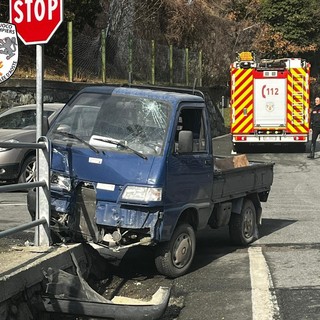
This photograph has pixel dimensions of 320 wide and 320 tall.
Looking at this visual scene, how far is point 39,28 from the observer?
6121 mm

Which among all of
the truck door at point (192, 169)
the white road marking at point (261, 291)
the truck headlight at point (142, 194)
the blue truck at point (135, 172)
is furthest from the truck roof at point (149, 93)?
the white road marking at point (261, 291)

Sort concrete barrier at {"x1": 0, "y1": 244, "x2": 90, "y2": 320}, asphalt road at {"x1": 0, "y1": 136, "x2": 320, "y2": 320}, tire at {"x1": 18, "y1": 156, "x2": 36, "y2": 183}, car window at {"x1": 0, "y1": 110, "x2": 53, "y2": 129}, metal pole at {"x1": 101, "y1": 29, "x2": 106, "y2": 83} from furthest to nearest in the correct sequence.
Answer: metal pole at {"x1": 101, "y1": 29, "x2": 106, "y2": 83}
car window at {"x1": 0, "y1": 110, "x2": 53, "y2": 129}
tire at {"x1": 18, "y1": 156, "x2": 36, "y2": 183}
asphalt road at {"x1": 0, "y1": 136, "x2": 320, "y2": 320}
concrete barrier at {"x1": 0, "y1": 244, "x2": 90, "y2": 320}

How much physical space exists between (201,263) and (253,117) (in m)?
13.7

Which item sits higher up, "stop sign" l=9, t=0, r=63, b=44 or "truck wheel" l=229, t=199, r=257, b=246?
"stop sign" l=9, t=0, r=63, b=44

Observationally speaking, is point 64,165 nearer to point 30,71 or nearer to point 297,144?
point 30,71

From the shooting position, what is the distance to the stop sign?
6.04 m

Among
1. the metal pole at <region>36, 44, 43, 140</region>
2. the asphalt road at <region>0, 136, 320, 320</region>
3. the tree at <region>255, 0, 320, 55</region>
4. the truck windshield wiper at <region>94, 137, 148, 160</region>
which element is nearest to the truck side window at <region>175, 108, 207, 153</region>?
the truck windshield wiper at <region>94, 137, 148, 160</region>

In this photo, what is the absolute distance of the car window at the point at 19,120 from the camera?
12.4m

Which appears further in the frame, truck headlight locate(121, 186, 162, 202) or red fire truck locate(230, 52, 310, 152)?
red fire truck locate(230, 52, 310, 152)

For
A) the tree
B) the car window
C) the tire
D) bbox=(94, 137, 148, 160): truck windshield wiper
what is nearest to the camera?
bbox=(94, 137, 148, 160): truck windshield wiper

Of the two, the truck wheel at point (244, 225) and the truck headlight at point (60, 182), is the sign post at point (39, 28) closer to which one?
the truck headlight at point (60, 182)

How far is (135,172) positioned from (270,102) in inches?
596

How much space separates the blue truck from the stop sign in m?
0.99

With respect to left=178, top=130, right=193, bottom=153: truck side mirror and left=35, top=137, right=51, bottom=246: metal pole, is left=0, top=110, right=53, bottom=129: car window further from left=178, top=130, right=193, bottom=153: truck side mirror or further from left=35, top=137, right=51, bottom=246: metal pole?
left=35, top=137, right=51, bottom=246: metal pole
